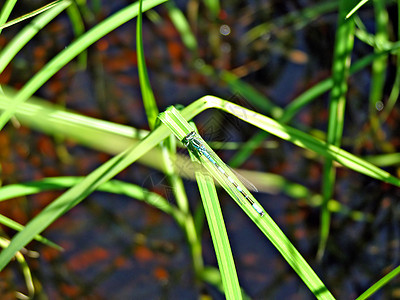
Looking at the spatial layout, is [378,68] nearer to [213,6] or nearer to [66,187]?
[213,6]

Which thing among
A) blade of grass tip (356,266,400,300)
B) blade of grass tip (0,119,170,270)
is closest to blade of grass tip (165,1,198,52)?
blade of grass tip (0,119,170,270)

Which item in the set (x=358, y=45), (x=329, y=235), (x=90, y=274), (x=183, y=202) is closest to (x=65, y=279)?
(x=90, y=274)

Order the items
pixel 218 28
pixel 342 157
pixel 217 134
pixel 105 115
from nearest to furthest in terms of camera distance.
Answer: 1. pixel 342 157
2. pixel 217 134
3. pixel 105 115
4. pixel 218 28

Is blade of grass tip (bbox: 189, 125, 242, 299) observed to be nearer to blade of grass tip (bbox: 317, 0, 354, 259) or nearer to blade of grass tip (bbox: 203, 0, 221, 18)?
blade of grass tip (bbox: 317, 0, 354, 259)

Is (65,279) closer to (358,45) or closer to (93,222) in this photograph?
(93,222)

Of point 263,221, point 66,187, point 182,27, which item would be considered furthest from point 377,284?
point 182,27
